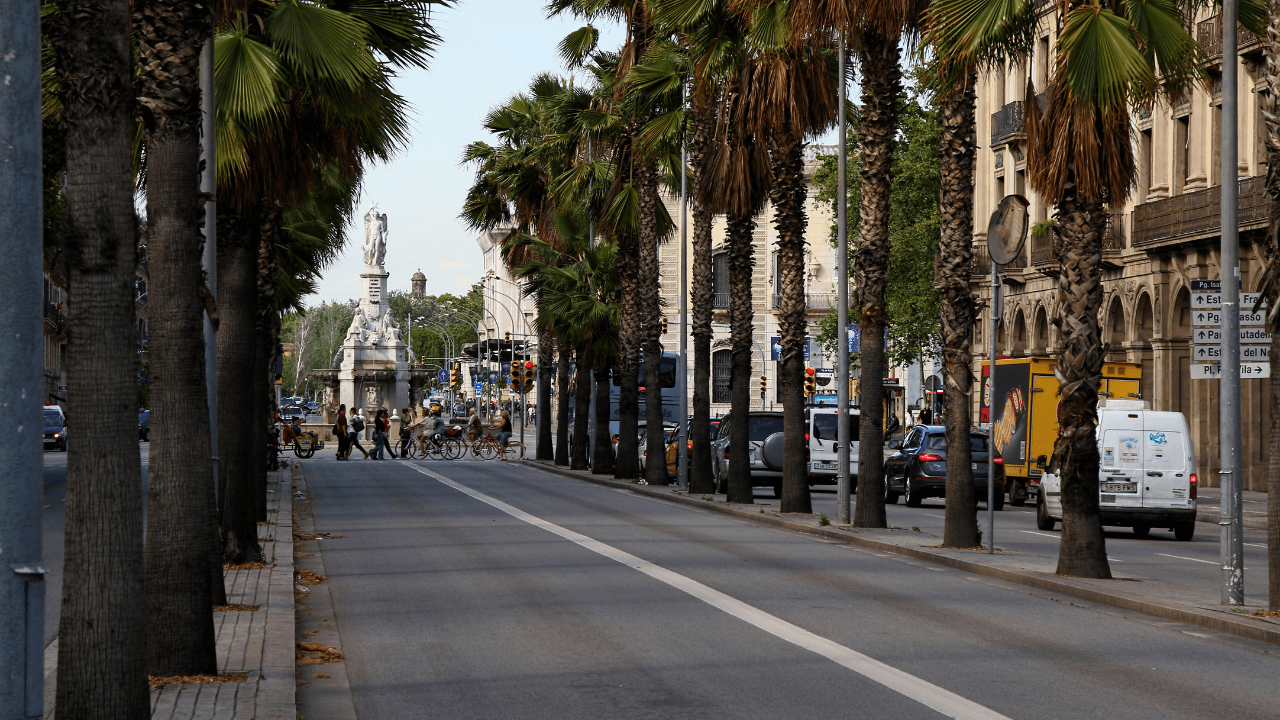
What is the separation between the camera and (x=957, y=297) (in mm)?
19891

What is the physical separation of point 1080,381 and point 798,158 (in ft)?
35.4

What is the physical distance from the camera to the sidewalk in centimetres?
816

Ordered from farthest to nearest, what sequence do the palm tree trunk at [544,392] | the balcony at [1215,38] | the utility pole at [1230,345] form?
the palm tree trunk at [544,392] < the balcony at [1215,38] < the utility pole at [1230,345]

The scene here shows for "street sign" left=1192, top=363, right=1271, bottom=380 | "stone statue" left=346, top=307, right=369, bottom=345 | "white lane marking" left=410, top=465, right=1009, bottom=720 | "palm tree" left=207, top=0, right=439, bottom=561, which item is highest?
"stone statue" left=346, top=307, right=369, bottom=345

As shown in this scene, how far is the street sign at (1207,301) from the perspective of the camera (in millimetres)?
14758

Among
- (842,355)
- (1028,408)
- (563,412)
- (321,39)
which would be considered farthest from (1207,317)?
(563,412)

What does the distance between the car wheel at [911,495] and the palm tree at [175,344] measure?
24791 millimetres

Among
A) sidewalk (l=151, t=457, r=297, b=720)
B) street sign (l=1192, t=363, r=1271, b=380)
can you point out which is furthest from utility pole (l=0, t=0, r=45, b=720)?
street sign (l=1192, t=363, r=1271, b=380)

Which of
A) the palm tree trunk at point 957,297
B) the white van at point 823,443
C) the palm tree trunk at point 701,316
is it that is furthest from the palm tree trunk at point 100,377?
the white van at point 823,443

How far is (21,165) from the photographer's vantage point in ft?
17.0

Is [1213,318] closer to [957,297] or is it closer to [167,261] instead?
[957,297]

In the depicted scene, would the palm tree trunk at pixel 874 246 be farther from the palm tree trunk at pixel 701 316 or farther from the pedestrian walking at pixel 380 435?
the pedestrian walking at pixel 380 435

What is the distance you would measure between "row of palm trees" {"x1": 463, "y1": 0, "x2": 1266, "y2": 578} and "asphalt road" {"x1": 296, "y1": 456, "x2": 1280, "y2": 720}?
2.71 metres

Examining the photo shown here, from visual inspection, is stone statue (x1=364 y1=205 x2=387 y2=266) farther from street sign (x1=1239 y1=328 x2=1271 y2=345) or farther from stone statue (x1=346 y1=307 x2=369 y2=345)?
street sign (x1=1239 y1=328 x2=1271 y2=345)
